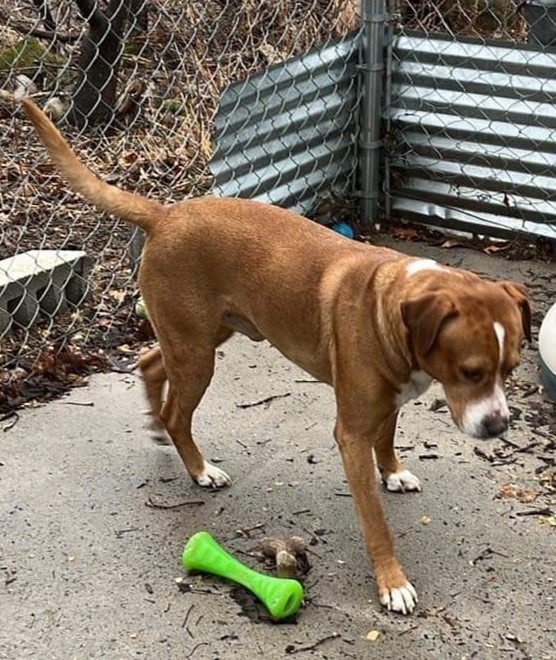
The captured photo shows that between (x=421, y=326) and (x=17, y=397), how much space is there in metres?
1.94

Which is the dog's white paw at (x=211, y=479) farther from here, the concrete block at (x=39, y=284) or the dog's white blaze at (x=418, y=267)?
the concrete block at (x=39, y=284)

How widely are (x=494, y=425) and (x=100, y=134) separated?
3.64 metres

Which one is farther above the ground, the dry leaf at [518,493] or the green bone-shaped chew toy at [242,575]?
the dry leaf at [518,493]

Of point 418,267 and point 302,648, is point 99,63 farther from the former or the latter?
point 302,648

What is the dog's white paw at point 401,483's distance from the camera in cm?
357

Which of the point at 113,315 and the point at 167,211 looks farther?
the point at 113,315

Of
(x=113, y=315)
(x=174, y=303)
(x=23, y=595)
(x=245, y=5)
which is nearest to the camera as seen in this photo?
(x=23, y=595)

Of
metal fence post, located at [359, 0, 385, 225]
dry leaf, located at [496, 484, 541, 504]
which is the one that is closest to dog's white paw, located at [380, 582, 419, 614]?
dry leaf, located at [496, 484, 541, 504]

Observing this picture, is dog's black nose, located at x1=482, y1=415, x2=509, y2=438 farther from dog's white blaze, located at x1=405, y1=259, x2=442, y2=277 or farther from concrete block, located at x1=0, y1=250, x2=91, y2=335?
concrete block, located at x1=0, y1=250, x2=91, y2=335

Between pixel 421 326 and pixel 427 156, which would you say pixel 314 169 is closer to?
pixel 427 156

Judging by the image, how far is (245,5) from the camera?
620cm

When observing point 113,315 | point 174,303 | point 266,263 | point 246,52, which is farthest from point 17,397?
point 246,52

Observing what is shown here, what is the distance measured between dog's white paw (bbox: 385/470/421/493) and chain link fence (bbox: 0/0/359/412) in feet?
4.44

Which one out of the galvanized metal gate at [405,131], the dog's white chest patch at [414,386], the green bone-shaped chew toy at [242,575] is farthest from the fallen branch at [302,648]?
the galvanized metal gate at [405,131]
